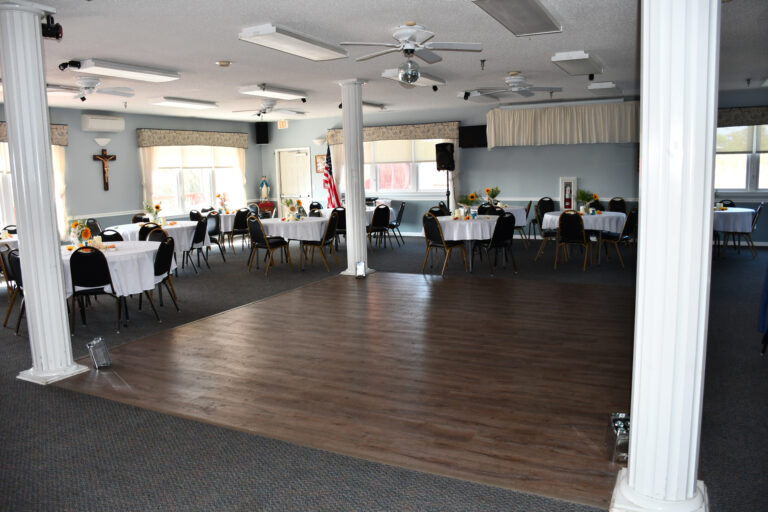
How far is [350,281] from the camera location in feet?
26.3

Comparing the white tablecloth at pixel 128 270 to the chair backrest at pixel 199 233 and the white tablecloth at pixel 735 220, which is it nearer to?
the chair backrest at pixel 199 233

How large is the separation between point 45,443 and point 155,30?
348 cm

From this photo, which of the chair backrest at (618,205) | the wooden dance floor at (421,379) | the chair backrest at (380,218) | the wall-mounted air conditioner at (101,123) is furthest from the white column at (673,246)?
the wall-mounted air conditioner at (101,123)

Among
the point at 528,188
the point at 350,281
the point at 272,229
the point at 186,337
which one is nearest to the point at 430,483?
the point at 186,337

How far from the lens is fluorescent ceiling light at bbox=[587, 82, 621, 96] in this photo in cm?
886

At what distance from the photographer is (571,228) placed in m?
8.41

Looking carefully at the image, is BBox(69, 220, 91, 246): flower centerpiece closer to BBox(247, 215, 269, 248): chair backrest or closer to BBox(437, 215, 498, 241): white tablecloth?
BBox(247, 215, 269, 248): chair backrest

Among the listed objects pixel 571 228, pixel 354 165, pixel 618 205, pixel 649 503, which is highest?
pixel 354 165

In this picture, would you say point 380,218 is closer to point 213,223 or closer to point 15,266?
point 213,223

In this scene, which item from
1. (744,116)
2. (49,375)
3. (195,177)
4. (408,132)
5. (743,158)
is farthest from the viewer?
(195,177)

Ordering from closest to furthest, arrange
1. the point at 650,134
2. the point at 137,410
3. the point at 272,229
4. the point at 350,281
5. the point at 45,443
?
the point at 650,134 → the point at 45,443 → the point at 137,410 → the point at 350,281 → the point at 272,229

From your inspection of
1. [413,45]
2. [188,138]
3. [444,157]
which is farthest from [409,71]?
[188,138]

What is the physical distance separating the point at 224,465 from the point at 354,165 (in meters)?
5.66

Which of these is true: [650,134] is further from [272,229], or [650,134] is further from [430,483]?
[272,229]
